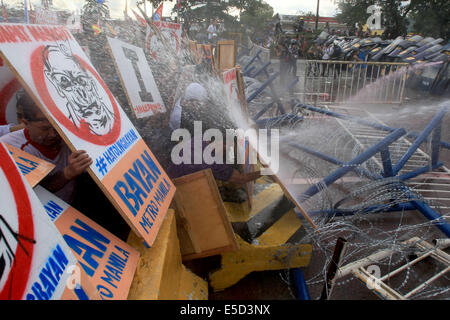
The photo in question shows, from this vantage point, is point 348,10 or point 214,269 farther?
point 348,10

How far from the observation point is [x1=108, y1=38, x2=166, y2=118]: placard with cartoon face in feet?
11.8

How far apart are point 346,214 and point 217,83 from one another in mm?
3132

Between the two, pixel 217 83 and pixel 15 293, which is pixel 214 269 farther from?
pixel 217 83

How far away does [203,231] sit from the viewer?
2.46m

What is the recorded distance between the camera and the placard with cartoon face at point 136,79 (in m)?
3.60

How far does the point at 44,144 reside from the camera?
2012 mm

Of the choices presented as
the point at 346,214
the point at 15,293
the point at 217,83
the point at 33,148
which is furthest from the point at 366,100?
the point at 15,293

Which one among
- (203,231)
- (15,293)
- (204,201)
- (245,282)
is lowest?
(245,282)

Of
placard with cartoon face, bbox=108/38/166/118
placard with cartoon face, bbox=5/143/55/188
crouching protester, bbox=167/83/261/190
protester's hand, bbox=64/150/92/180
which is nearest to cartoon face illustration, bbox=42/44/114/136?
protester's hand, bbox=64/150/92/180

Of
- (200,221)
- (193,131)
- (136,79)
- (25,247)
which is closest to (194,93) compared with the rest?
(193,131)

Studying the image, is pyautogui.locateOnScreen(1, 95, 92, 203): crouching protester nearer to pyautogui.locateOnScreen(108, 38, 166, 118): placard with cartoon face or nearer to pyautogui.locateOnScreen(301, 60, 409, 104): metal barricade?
pyautogui.locateOnScreen(108, 38, 166, 118): placard with cartoon face

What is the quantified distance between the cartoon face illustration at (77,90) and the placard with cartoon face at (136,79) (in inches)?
66.2

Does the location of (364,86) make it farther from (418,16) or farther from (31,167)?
(418,16)

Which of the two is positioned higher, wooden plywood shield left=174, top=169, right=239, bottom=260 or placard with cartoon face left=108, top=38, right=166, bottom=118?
placard with cartoon face left=108, top=38, right=166, bottom=118
